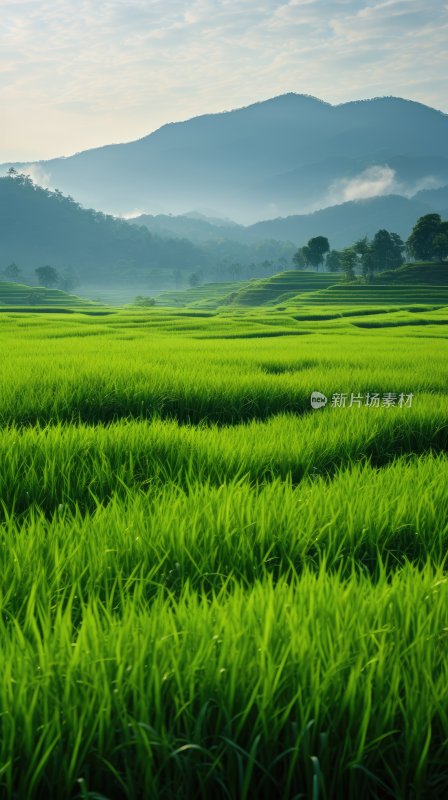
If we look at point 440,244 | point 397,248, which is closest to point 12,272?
point 397,248

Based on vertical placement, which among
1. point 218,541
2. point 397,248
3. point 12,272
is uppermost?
point 12,272

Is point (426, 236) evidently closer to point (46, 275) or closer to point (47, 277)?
point (46, 275)

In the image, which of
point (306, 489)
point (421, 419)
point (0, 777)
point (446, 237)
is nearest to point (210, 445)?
point (306, 489)

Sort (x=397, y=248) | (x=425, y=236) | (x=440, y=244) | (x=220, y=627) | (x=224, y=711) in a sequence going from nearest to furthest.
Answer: (x=224, y=711)
(x=220, y=627)
(x=440, y=244)
(x=425, y=236)
(x=397, y=248)

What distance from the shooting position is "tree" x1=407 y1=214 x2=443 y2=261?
102 metres

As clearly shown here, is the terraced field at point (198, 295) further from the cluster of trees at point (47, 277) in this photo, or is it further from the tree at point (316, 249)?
the cluster of trees at point (47, 277)

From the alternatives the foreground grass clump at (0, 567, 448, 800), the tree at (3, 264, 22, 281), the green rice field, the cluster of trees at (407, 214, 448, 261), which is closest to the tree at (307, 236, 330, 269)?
the cluster of trees at (407, 214, 448, 261)

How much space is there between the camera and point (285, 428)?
516 cm

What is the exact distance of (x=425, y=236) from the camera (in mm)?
102125

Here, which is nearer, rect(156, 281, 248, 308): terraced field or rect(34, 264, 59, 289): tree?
rect(156, 281, 248, 308): terraced field

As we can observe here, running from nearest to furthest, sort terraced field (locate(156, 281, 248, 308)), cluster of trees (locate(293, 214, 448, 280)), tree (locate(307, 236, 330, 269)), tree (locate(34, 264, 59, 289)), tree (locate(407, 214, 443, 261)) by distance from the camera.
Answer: cluster of trees (locate(293, 214, 448, 280))
tree (locate(407, 214, 443, 261))
tree (locate(307, 236, 330, 269))
terraced field (locate(156, 281, 248, 308))
tree (locate(34, 264, 59, 289))

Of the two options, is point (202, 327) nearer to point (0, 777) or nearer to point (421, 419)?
point (421, 419)

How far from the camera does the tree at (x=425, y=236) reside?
10150cm

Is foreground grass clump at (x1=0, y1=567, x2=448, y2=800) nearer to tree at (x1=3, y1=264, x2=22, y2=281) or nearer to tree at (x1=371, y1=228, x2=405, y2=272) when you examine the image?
tree at (x1=371, y1=228, x2=405, y2=272)
